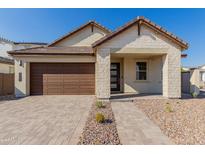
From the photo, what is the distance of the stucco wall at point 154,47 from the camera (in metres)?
9.02

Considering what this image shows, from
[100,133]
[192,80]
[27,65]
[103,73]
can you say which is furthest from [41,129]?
[192,80]

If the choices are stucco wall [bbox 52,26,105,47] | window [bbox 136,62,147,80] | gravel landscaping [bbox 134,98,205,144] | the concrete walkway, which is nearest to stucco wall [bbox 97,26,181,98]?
window [bbox 136,62,147,80]

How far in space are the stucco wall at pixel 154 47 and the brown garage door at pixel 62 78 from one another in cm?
337

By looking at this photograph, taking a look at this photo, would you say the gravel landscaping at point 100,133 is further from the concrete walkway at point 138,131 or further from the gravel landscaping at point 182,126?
the gravel landscaping at point 182,126

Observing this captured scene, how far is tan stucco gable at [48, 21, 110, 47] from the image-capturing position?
14.0m

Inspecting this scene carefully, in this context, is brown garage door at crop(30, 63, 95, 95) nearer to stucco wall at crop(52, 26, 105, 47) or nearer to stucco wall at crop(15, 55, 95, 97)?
stucco wall at crop(15, 55, 95, 97)

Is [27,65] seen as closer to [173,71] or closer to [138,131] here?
[138,131]

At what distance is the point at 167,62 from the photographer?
9.15 metres

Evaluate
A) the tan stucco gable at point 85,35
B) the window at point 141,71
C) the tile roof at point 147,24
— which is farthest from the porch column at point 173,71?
the tan stucco gable at point 85,35

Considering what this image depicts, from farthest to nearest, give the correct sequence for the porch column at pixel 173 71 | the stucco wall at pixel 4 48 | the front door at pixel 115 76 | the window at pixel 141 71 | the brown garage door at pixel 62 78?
1. the stucco wall at pixel 4 48
2. the front door at pixel 115 76
3. the window at pixel 141 71
4. the brown garage door at pixel 62 78
5. the porch column at pixel 173 71

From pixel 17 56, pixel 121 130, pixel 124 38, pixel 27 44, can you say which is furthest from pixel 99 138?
pixel 27 44

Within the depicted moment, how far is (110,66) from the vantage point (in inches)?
425

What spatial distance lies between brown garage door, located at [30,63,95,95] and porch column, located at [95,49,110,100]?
265cm
